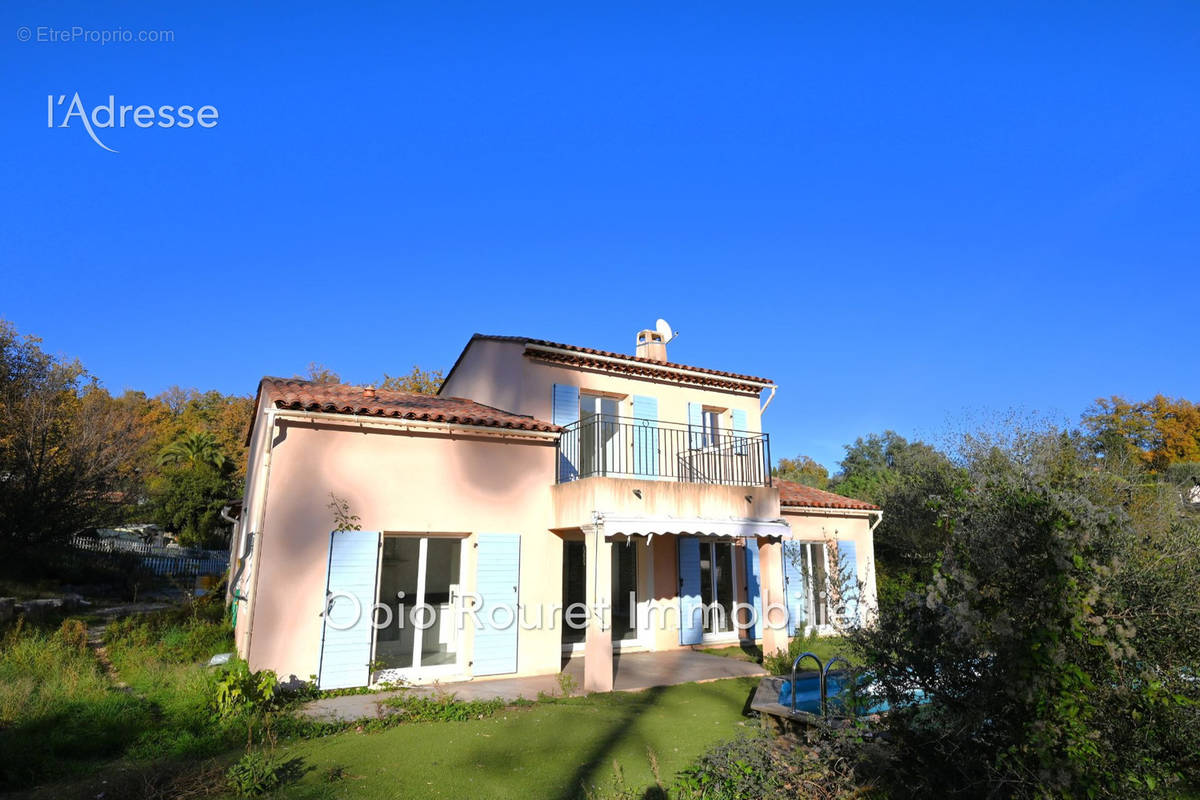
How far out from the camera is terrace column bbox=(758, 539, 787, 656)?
14.6 meters

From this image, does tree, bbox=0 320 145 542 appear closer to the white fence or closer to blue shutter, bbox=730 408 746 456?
the white fence

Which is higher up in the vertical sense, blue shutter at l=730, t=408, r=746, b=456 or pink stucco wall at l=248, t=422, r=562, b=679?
blue shutter at l=730, t=408, r=746, b=456

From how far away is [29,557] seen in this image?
79.2 feet

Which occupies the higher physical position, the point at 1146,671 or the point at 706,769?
the point at 1146,671

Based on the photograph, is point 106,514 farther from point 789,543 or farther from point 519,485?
point 789,543

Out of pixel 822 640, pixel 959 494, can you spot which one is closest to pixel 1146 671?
pixel 959 494

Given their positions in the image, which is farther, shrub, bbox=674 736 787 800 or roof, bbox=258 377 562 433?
roof, bbox=258 377 562 433

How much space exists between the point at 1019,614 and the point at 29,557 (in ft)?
107

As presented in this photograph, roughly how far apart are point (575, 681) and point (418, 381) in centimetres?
3083

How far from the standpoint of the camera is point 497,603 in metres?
12.8

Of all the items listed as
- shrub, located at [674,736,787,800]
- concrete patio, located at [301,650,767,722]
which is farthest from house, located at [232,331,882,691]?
shrub, located at [674,736,787,800]

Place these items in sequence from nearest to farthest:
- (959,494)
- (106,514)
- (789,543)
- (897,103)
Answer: (959,494) < (897,103) < (789,543) < (106,514)

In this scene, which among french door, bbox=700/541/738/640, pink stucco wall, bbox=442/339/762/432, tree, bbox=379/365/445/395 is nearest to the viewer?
pink stucco wall, bbox=442/339/762/432

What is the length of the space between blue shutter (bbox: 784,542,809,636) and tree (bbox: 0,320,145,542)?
27.4m
